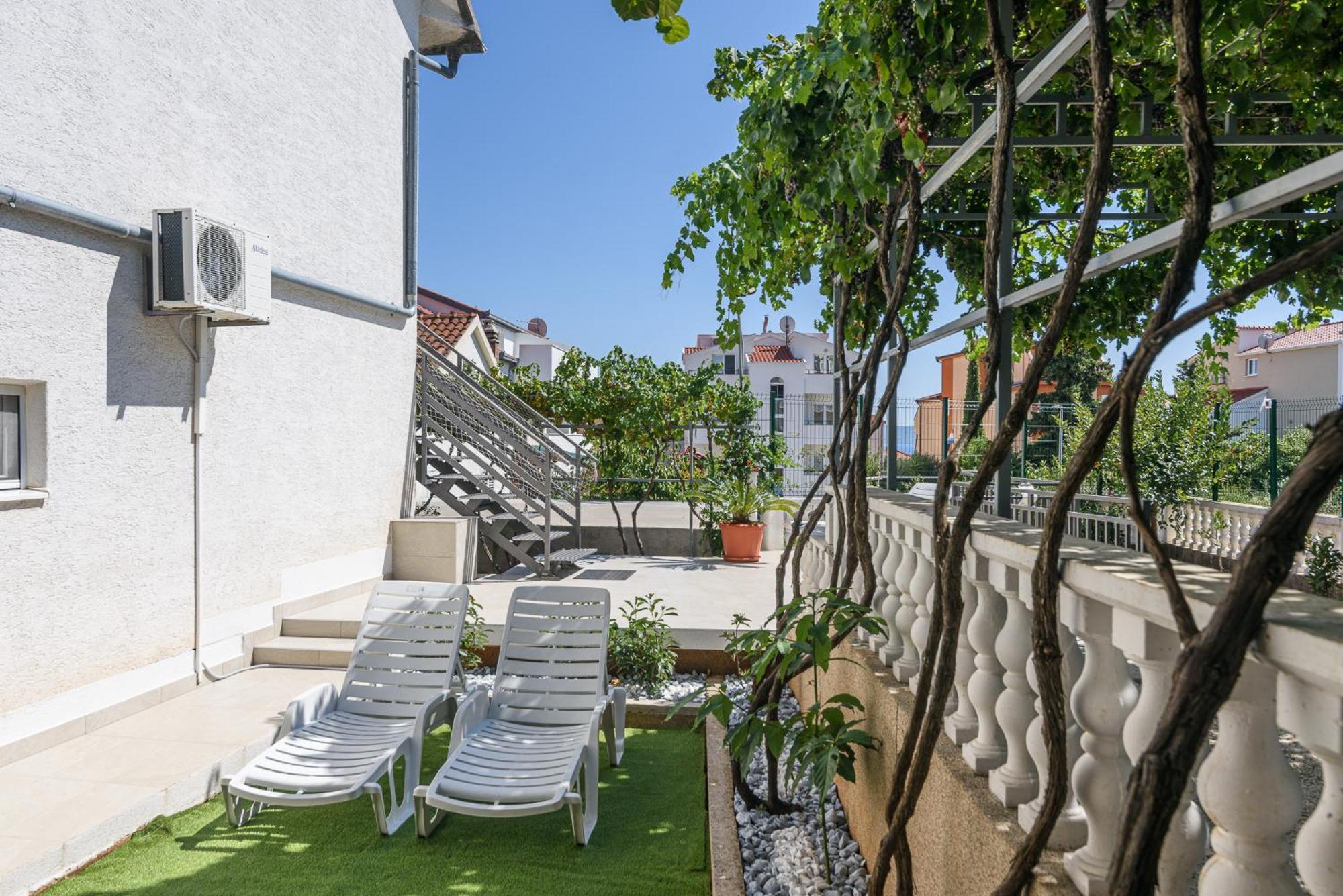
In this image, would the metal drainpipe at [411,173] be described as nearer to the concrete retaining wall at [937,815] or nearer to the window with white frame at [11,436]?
the window with white frame at [11,436]

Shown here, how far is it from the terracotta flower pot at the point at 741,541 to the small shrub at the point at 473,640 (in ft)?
14.3

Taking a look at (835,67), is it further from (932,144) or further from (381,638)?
(381,638)

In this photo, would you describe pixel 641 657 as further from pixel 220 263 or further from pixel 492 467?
pixel 492 467

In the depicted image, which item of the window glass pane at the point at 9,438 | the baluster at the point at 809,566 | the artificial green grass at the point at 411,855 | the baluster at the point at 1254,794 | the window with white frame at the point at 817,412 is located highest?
the window with white frame at the point at 817,412

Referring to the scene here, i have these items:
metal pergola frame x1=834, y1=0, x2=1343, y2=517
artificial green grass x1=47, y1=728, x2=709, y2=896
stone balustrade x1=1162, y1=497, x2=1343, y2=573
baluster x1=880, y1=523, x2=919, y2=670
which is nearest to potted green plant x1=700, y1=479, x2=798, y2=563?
stone balustrade x1=1162, y1=497, x2=1343, y2=573

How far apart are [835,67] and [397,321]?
6.68m

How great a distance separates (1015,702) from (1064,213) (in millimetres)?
3648

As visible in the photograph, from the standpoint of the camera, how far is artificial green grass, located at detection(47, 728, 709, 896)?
11.2ft

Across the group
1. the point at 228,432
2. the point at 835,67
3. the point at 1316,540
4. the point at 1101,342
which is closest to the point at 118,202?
the point at 228,432

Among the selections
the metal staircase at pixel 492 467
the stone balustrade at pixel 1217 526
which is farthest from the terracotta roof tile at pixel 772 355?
the metal staircase at pixel 492 467

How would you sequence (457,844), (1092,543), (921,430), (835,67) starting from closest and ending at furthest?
(1092,543)
(835,67)
(457,844)
(921,430)

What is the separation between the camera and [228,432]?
19.8 ft

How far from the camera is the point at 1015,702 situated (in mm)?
2053

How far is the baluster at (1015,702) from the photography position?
2002 mm
